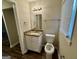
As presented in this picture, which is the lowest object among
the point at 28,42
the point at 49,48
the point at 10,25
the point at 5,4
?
the point at 49,48

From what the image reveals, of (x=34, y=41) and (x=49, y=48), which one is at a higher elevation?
(x=34, y=41)

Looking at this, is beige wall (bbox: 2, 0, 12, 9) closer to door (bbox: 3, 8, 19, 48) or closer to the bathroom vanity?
door (bbox: 3, 8, 19, 48)

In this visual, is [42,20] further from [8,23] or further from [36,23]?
[8,23]

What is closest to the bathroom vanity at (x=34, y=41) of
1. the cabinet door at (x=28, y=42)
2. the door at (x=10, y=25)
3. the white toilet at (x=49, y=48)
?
the cabinet door at (x=28, y=42)

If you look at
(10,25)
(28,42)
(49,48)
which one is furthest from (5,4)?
(49,48)

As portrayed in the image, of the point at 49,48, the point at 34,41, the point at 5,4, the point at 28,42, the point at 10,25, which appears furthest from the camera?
the point at 10,25

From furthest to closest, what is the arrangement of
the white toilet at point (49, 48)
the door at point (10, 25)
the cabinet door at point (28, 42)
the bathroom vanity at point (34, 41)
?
the door at point (10, 25)
the cabinet door at point (28, 42)
the bathroom vanity at point (34, 41)
the white toilet at point (49, 48)

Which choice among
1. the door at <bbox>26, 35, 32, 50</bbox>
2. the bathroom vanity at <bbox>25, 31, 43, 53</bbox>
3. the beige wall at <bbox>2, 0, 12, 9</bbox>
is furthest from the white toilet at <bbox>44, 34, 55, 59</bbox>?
the beige wall at <bbox>2, 0, 12, 9</bbox>

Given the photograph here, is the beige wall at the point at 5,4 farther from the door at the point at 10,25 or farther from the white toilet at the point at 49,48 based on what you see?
the white toilet at the point at 49,48

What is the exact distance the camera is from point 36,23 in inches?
194

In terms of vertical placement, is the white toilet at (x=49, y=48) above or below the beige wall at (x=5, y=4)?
below

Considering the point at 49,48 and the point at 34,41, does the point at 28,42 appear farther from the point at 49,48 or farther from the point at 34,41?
the point at 49,48

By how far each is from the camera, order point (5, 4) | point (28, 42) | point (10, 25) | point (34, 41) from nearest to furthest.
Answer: point (5, 4)
point (34, 41)
point (28, 42)
point (10, 25)

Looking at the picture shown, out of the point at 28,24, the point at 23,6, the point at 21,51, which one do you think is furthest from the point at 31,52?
the point at 23,6
